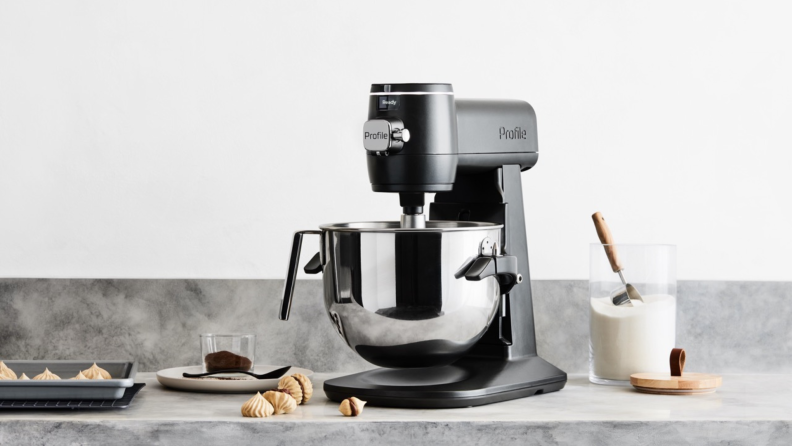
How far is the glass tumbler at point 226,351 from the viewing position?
4.25ft

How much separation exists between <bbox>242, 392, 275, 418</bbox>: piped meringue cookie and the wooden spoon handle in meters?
0.53

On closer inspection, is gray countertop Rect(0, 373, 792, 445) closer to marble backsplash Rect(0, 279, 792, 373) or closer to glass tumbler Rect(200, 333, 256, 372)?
glass tumbler Rect(200, 333, 256, 372)

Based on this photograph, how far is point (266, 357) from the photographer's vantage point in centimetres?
145

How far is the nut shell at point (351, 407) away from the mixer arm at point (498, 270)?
7.4 inches

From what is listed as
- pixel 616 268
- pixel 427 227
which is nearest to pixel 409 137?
pixel 427 227

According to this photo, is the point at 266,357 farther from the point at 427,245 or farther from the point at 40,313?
the point at 427,245

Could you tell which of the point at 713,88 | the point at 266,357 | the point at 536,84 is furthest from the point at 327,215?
the point at 713,88

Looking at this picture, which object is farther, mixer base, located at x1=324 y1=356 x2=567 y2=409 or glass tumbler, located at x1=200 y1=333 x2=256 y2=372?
glass tumbler, located at x1=200 y1=333 x2=256 y2=372

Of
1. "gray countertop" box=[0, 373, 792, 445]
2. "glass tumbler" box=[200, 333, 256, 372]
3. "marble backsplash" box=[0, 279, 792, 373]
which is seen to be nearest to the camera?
"gray countertop" box=[0, 373, 792, 445]

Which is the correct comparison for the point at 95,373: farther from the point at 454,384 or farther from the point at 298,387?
the point at 454,384

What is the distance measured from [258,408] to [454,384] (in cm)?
23

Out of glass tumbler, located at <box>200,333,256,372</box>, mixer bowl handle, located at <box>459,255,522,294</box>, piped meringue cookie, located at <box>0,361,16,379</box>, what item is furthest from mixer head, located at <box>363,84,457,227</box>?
piped meringue cookie, located at <box>0,361,16,379</box>

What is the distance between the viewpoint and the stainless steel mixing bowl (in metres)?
1.08

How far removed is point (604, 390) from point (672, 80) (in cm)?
52
